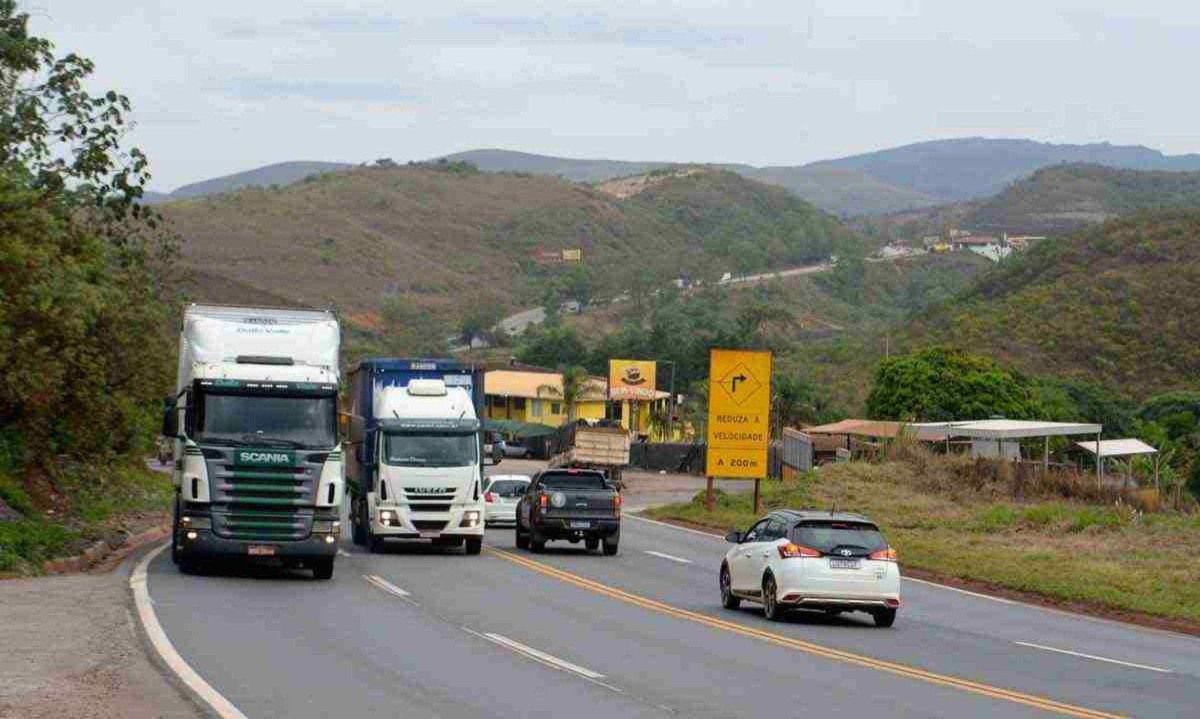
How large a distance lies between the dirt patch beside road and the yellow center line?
7412mm

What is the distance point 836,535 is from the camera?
76.5ft

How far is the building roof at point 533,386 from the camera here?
11431 centimetres

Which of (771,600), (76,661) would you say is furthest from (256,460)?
(76,661)

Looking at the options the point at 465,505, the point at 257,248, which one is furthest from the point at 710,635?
the point at 257,248

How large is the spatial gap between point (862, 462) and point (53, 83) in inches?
1216

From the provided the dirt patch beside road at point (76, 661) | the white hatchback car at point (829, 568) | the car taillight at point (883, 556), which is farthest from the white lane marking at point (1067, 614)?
the dirt patch beside road at point (76, 661)

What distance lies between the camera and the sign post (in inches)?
1933

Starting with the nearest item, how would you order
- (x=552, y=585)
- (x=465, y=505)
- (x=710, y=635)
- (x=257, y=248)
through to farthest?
1. (x=710, y=635)
2. (x=552, y=585)
3. (x=465, y=505)
4. (x=257, y=248)

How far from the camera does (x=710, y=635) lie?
21.2 m

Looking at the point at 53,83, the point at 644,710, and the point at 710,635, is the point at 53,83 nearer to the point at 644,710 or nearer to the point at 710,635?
the point at 710,635

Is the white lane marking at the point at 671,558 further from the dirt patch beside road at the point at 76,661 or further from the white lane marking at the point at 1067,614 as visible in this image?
the dirt patch beside road at the point at 76,661

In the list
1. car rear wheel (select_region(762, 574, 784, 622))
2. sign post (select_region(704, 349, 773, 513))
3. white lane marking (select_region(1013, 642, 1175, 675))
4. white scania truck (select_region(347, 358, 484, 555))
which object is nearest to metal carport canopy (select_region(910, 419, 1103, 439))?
sign post (select_region(704, 349, 773, 513))

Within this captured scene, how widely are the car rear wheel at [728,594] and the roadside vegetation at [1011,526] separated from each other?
6.59 meters

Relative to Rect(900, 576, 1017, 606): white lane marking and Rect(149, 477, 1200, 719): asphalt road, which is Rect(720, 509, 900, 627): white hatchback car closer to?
Rect(149, 477, 1200, 719): asphalt road
